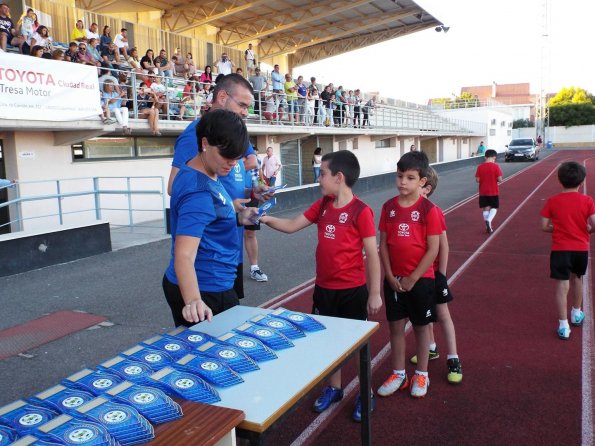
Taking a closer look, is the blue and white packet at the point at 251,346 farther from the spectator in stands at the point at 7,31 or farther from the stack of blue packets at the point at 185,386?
the spectator in stands at the point at 7,31

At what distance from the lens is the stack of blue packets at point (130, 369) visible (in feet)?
6.55

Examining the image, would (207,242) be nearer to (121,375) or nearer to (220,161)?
(220,161)

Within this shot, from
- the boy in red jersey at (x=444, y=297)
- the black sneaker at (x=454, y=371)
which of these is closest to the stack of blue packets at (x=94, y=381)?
the boy in red jersey at (x=444, y=297)

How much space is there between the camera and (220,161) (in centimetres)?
242

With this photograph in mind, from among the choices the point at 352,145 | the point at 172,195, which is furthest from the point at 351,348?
the point at 352,145

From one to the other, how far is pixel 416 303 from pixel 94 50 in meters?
11.7

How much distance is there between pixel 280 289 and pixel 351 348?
4.89 metres

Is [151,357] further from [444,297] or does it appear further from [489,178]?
[489,178]

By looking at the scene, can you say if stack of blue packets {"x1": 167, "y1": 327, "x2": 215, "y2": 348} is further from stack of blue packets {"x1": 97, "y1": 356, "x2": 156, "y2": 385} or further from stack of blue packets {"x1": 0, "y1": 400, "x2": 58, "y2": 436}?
stack of blue packets {"x1": 0, "y1": 400, "x2": 58, "y2": 436}

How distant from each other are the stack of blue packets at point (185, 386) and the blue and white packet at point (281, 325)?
59 cm

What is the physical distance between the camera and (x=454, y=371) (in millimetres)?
4238

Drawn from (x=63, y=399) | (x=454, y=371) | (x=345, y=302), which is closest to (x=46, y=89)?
(x=345, y=302)

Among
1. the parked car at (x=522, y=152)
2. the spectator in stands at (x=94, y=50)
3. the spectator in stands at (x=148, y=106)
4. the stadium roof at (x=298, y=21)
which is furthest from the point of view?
the parked car at (x=522, y=152)

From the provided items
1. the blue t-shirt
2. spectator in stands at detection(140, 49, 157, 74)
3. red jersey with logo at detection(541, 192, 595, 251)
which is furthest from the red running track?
spectator in stands at detection(140, 49, 157, 74)
